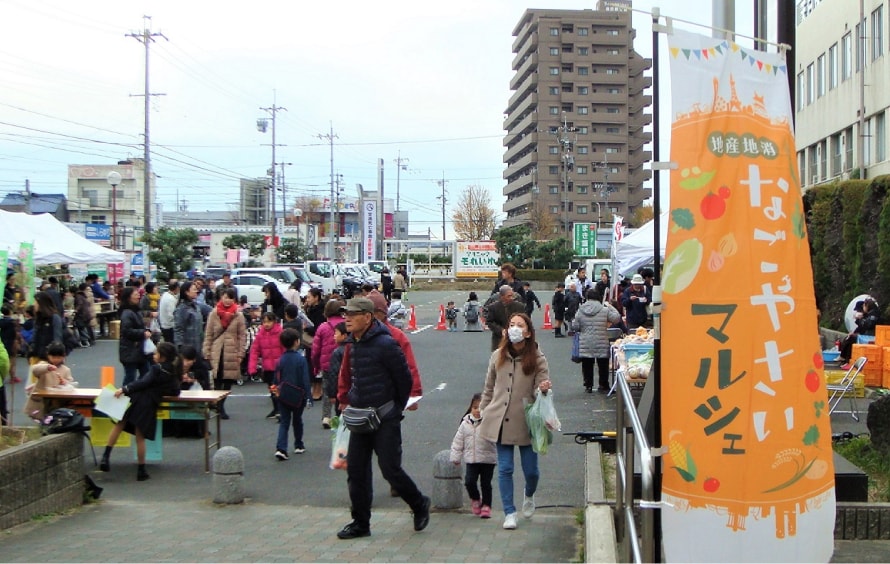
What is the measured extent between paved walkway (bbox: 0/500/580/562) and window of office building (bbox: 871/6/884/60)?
2257 centimetres

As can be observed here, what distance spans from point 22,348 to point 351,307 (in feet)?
48.2

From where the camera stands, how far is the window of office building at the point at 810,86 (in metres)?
33.9

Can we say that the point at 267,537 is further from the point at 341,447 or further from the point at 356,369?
the point at 356,369

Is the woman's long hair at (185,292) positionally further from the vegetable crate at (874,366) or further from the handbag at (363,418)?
the vegetable crate at (874,366)

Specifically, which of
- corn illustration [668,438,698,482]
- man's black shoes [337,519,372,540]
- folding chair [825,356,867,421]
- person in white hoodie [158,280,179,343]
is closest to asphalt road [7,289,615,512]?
man's black shoes [337,519,372,540]

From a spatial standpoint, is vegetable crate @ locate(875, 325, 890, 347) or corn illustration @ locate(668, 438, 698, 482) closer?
corn illustration @ locate(668, 438, 698, 482)

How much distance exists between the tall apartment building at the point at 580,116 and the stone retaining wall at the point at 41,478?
82.3m

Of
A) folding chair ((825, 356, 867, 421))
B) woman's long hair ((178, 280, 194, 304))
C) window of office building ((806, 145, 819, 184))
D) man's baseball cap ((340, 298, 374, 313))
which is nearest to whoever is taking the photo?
man's baseball cap ((340, 298, 374, 313))

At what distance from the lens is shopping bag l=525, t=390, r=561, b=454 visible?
719 centimetres

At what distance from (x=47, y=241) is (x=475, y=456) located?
19402 mm

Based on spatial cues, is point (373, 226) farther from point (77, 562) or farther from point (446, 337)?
point (77, 562)

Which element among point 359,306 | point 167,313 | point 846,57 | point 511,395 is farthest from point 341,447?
point 846,57

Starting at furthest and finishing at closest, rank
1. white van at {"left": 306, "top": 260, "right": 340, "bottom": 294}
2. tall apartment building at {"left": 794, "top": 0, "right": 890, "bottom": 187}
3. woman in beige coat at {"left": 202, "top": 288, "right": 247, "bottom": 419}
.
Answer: white van at {"left": 306, "top": 260, "right": 340, "bottom": 294} → tall apartment building at {"left": 794, "top": 0, "right": 890, "bottom": 187} → woman in beige coat at {"left": 202, "top": 288, "right": 247, "bottom": 419}

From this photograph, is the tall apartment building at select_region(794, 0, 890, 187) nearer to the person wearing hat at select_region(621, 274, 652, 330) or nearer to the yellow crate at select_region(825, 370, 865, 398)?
the person wearing hat at select_region(621, 274, 652, 330)
